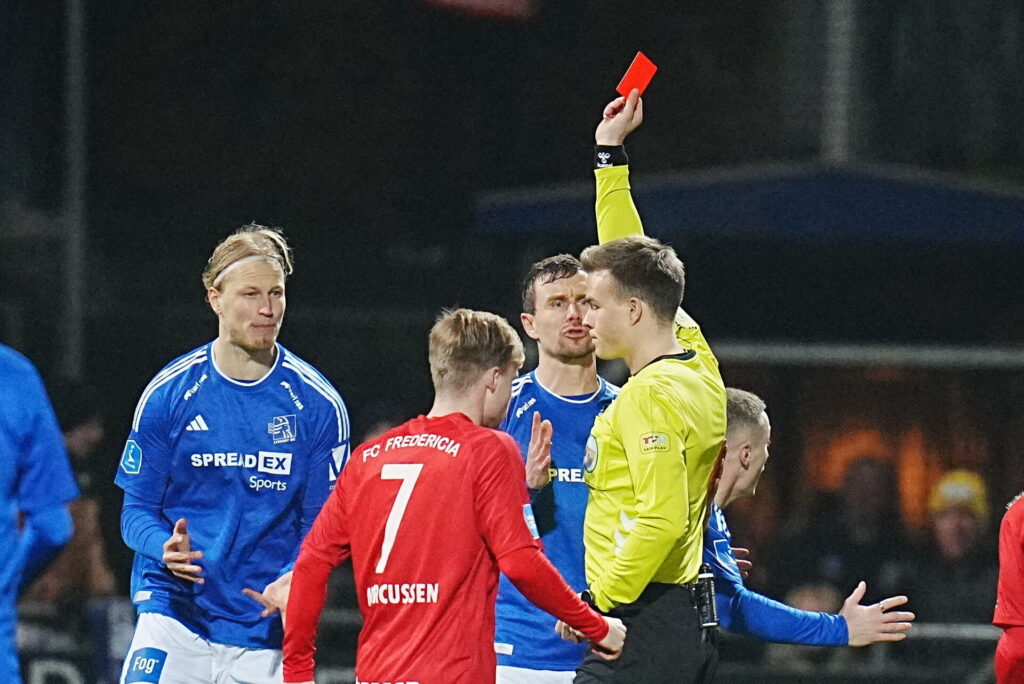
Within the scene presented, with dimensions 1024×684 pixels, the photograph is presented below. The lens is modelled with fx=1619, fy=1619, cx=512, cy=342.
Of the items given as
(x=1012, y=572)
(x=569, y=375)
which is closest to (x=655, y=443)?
(x=569, y=375)

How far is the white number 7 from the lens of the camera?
4289 millimetres

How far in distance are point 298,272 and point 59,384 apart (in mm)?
3631

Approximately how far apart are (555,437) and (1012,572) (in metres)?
1.46

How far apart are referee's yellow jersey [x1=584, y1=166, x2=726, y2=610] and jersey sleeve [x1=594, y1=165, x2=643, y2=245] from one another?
608 mm

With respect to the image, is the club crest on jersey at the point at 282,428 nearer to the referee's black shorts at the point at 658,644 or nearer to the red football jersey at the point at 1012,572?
the referee's black shorts at the point at 658,644

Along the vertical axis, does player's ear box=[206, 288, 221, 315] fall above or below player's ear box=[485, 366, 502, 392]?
above

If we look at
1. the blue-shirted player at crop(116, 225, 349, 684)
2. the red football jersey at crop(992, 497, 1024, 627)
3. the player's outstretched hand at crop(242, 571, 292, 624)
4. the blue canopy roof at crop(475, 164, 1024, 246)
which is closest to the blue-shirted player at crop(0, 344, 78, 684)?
the player's outstretched hand at crop(242, 571, 292, 624)

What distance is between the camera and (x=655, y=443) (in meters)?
4.25

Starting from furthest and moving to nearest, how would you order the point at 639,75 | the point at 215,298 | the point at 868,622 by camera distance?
the point at 215,298 → the point at 639,75 → the point at 868,622

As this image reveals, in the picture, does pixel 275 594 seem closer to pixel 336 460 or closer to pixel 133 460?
pixel 336 460

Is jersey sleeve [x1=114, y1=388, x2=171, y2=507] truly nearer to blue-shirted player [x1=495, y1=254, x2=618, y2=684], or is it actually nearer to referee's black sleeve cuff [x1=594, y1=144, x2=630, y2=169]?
blue-shirted player [x1=495, y1=254, x2=618, y2=684]

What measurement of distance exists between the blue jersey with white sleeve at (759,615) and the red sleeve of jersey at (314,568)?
47.0 inches

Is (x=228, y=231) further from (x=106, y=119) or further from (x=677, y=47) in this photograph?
(x=677, y=47)

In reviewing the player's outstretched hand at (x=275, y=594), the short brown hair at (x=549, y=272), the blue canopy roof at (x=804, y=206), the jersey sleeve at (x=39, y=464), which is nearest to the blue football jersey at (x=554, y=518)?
the short brown hair at (x=549, y=272)
